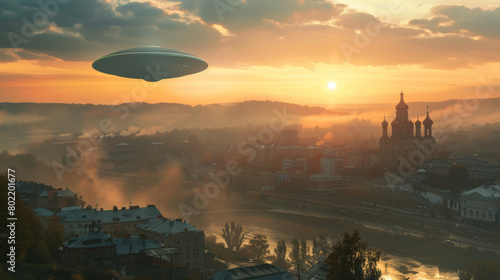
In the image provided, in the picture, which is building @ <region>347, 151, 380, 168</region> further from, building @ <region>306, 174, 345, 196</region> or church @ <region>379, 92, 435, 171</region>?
building @ <region>306, 174, 345, 196</region>

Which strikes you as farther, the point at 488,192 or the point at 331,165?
the point at 331,165

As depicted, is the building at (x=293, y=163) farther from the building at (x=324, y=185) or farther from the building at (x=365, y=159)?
the building at (x=324, y=185)

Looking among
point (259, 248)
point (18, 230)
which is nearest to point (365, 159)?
point (259, 248)

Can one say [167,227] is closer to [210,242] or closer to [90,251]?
[90,251]

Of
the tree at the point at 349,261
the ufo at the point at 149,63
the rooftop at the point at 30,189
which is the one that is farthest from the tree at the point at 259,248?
the rooftop at the point at 30,189

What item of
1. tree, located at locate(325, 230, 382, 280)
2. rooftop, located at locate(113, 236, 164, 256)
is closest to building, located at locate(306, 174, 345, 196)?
rooftop, located at locate(113, 236, 164, 256)
